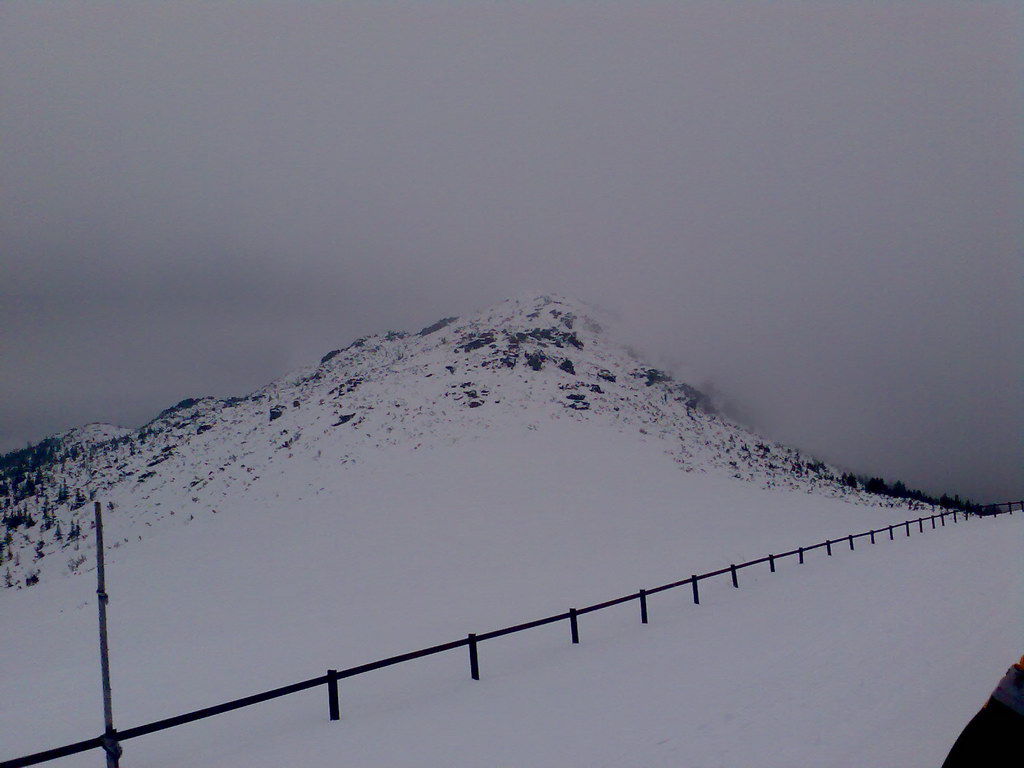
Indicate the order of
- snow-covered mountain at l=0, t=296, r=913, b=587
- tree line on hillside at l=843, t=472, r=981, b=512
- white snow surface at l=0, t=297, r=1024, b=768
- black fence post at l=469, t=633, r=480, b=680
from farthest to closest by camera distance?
1. tree line on hillside at l=843, t=472, r=981, b=512
2. snow-covered mountain at l=0, t=296, r=913, b=587
3. black fence post at l=469, t=633, r=480, b=680
4. white snow surface at l=0, t=297, r=1024, b=768

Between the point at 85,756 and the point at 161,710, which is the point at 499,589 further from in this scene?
the point at 85,756

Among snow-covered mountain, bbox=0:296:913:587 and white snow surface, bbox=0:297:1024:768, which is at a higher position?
snow-covered mountain, bbox=0:296:913:587

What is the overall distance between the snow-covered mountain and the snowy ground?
6646mm

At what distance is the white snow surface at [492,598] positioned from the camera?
8.19 metres

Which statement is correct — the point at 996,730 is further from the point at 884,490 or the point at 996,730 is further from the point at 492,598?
the point at 884,490

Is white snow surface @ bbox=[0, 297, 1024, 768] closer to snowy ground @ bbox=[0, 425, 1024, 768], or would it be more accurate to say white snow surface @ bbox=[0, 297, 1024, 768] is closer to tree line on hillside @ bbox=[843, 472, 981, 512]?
snowy ground @ bbox=[0, 425, 1024, 768]

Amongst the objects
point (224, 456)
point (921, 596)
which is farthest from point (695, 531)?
point (224, 456)

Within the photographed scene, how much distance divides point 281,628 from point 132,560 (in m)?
17.5

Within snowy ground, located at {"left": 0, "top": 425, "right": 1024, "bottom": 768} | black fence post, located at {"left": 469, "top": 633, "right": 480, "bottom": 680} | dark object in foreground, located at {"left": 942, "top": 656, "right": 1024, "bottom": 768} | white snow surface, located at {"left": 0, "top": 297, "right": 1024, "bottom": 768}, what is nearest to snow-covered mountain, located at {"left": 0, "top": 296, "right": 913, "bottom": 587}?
white snow surface, located at {"left": 0, "top": 297, "right": 1024, "bottom": 768}

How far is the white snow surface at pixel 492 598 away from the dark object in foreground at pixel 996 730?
11.0 ft

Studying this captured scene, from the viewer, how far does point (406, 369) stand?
67.1 m

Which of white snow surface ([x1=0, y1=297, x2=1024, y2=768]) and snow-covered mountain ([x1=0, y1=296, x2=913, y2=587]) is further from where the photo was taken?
snow-covered mountain ([x1=0, y1=296, x2=913, y2=587])

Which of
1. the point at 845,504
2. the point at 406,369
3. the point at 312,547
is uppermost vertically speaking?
the point at 406,369

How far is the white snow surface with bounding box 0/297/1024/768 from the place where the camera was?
26.9ft
